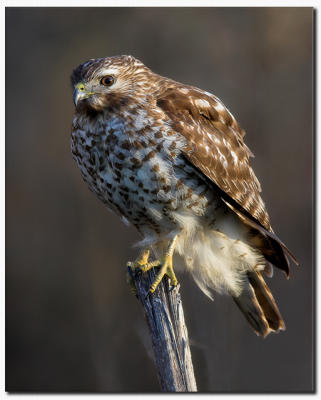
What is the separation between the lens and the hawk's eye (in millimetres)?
2334

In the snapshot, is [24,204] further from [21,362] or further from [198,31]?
[198,31]

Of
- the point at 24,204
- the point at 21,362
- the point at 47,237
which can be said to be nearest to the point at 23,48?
the point at 24,204

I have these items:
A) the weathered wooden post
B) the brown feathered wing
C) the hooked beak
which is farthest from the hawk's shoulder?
the weathered wooden post

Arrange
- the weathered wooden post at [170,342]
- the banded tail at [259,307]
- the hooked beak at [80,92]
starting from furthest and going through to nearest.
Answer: the banded tail at [259,307]
the hooked beak at [80,92]
the weathered wooden post at [170,342]

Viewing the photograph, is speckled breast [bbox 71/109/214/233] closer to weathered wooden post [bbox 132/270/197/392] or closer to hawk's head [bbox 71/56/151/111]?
hawk's head [bbox 71/56/151/111]

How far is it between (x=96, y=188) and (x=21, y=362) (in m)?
1.14

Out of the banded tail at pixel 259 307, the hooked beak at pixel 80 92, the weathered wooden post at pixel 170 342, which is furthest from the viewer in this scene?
the banded tail at pixel 259 307

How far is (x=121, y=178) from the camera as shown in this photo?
2.26 meters

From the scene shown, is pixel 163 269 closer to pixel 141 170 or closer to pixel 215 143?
pixel 141 170

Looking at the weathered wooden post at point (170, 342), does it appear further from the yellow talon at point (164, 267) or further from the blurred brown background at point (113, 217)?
the blurred brown background at point (113, 217)

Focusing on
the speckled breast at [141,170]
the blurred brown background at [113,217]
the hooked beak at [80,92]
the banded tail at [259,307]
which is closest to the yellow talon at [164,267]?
the speckled breast at [141,170]

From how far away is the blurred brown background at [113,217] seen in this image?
278 centimetres

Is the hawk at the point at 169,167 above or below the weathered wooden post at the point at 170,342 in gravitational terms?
above

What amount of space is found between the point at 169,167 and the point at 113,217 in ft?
4.16
